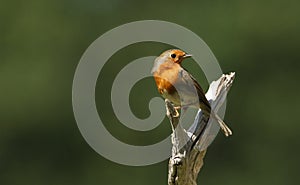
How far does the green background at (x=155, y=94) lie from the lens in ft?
51.4

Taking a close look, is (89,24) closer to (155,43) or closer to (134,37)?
(155,43)

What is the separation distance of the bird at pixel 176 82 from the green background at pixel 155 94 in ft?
28.9

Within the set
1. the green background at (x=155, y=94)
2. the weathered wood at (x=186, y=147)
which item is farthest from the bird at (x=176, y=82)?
the green background at (x=155, y=94)

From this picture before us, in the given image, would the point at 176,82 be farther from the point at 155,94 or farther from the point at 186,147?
the point at 155,94

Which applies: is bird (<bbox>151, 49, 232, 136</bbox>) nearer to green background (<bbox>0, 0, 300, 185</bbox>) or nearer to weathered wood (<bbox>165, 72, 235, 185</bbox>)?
weathered wood (<bbox>165, 72, 235, 185</bbox>)

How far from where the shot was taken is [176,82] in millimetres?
6293

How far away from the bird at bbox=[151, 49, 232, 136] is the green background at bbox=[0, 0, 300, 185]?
880 centimetres

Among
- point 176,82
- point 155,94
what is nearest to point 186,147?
point 176,82

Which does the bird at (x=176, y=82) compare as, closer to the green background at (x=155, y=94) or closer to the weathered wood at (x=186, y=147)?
the weathered wood at (x=186, y=147)

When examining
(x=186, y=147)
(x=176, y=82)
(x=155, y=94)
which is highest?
(x=176, y=82)

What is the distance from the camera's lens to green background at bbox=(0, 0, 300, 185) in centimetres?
1567

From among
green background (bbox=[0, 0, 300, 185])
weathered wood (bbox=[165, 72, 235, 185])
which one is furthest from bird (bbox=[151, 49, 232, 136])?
green background (bbox=[0, 0, 300, 185])

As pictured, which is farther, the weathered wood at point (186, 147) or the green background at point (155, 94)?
the green background at point (155, 94)

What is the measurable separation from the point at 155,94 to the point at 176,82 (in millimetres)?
8997
